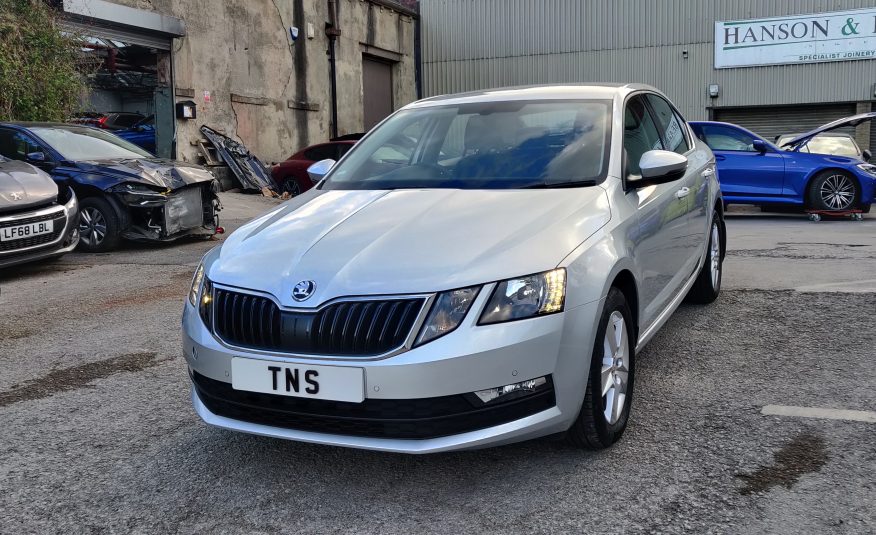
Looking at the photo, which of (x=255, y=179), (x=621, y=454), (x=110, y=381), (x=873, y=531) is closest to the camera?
(x=873, y=531)

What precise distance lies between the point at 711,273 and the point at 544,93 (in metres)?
2.10

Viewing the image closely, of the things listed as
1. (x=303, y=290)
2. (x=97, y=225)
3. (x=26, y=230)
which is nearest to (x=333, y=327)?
(x=303, y=290)

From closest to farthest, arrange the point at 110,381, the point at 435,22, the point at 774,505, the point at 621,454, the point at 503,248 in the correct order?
the point at 774,505, the point at 503,248, the point at 621,454, the point at 110,381, the point at 435,22

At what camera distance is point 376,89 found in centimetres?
2317

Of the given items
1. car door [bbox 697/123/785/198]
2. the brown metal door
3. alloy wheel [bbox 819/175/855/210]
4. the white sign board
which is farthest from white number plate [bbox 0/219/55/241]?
the white sign board

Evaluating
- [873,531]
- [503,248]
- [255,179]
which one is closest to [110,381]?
[503,248]

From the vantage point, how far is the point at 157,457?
3156mm

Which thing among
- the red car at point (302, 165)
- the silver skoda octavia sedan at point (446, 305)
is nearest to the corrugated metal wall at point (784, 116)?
the red car at point (302, 165)

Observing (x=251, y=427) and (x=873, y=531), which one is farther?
(x=251, y=427)

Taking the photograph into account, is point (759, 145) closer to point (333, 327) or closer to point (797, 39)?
point (333, 327)

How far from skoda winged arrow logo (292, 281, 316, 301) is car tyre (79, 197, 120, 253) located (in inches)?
267

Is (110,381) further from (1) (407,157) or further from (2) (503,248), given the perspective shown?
(2) (503,248)

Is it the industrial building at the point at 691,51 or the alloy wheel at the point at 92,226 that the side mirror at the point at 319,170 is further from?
the industrial building at the point at 691,51

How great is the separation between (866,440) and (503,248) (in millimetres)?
1653
